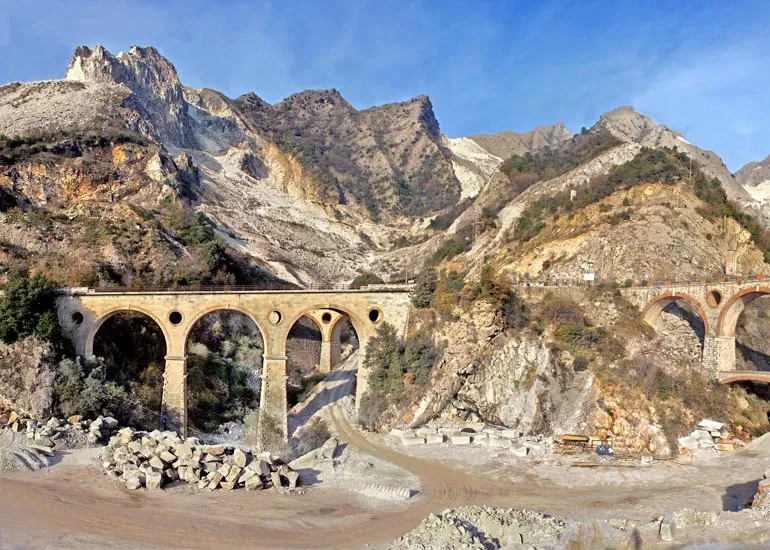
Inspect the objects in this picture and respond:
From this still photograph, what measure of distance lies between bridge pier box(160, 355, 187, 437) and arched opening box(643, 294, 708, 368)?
87.9ft

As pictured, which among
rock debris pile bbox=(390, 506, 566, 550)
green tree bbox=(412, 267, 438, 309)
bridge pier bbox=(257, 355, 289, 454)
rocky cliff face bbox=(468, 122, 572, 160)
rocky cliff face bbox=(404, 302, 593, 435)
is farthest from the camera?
rocky cliff face bbox=(468, 122, 572, 160)

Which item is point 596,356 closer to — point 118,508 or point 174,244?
point 118,508

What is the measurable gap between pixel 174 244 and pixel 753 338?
45507 millimetres

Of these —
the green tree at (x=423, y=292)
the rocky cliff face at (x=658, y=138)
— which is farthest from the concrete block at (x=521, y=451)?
the rocky cliff face at (x=658, y=138)

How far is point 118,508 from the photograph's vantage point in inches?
802

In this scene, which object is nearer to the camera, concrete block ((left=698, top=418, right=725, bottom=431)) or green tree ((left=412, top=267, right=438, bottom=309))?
concrete block ((left=698, top=418, right=725, bottom=431))

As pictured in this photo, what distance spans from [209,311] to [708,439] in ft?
89.0

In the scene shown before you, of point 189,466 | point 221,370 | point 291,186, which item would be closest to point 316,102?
point 291,186

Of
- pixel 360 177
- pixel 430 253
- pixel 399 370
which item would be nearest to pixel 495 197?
pixel 430 253

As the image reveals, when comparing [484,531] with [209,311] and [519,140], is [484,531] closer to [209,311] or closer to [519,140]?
[209,311]

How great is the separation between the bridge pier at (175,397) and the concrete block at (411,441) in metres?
13.0

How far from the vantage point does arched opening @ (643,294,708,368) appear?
35.2 metres

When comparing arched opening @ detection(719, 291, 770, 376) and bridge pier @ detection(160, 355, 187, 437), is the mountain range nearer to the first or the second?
arched opening @ detection(719, 291, 770, 376)

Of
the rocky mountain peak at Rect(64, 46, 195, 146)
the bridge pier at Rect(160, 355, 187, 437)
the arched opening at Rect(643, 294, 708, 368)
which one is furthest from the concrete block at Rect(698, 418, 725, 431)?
the rocky mountain peak at Rect(64, 46, 195, 146)
